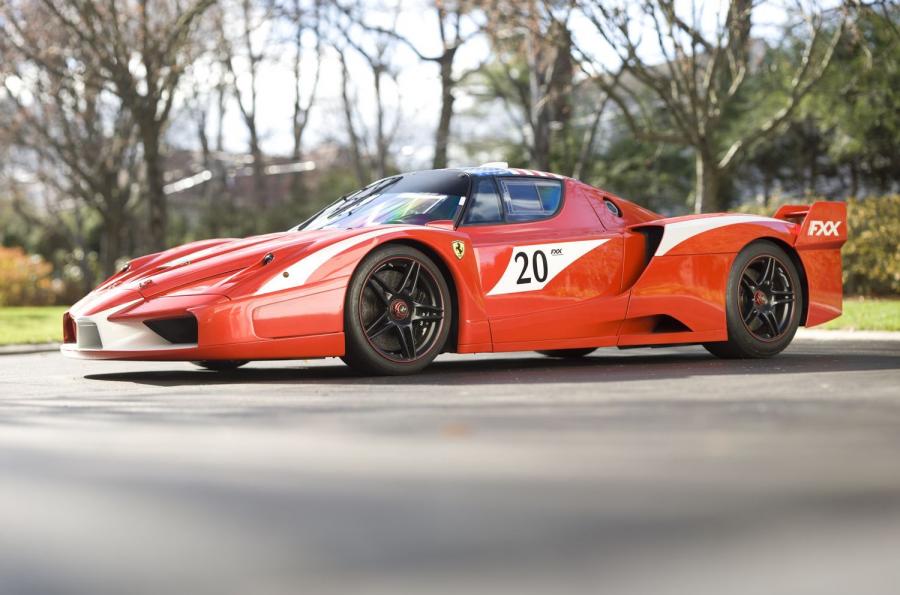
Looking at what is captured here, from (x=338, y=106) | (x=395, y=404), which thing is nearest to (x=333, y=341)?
(x=395, y=404)

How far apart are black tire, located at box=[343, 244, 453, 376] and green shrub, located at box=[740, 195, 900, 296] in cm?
1222

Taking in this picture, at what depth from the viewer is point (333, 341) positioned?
7.22m

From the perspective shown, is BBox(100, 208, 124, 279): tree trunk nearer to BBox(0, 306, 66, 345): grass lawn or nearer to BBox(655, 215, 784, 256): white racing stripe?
BBox(0, 306, 66, 345): grass lawn

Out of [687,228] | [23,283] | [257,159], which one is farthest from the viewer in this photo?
[257,159]

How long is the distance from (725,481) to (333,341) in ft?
12.1

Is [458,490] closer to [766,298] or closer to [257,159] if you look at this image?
[766,298]

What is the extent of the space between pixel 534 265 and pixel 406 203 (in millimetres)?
916

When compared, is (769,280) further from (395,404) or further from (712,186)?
(712,186)

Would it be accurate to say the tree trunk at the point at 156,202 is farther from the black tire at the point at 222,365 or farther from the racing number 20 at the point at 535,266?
the racing number 20 at the point at 535,266

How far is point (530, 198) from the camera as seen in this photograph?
8.18 m

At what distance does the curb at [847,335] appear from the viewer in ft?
37.2

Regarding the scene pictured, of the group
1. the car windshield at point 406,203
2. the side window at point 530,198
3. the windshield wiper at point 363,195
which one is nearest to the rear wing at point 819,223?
the side window at point 530,198

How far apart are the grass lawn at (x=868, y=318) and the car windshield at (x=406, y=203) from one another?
6.01m

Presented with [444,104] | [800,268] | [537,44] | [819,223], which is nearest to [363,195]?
[800,268]
